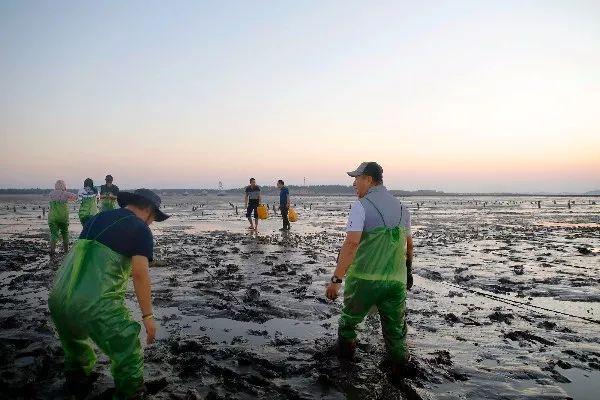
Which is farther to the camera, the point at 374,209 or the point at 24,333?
the point at 24,333

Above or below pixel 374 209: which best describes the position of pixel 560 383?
below

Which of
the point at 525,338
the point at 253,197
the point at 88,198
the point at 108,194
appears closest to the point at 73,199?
the point at 88,198

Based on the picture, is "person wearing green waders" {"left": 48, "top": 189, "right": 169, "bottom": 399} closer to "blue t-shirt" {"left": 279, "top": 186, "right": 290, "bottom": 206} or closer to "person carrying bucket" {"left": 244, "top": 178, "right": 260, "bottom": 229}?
"person carrying bucket" {"left": 244, "top": 178, "right": 260, "bottom": 229}

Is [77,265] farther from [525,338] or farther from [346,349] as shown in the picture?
[525,338]

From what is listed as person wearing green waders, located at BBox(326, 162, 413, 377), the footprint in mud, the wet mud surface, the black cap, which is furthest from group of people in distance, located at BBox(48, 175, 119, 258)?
the footprint in mud

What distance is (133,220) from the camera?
3.65 m

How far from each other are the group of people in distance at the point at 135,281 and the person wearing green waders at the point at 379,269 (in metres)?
0.01

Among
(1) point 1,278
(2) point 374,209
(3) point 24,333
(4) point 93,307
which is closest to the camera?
(4) point 93,307

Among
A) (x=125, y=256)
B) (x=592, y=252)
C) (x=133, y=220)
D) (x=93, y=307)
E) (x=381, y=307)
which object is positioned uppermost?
(x=133, y=220)

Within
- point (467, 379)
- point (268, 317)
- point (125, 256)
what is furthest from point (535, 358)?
point (125, 256)

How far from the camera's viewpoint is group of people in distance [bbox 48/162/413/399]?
346 cm

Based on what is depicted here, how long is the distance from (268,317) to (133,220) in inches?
149

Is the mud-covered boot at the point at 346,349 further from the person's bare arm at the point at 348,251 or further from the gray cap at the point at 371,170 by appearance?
the gray cap at the point at 371,170

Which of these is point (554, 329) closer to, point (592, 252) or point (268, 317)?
point (268, 317)
